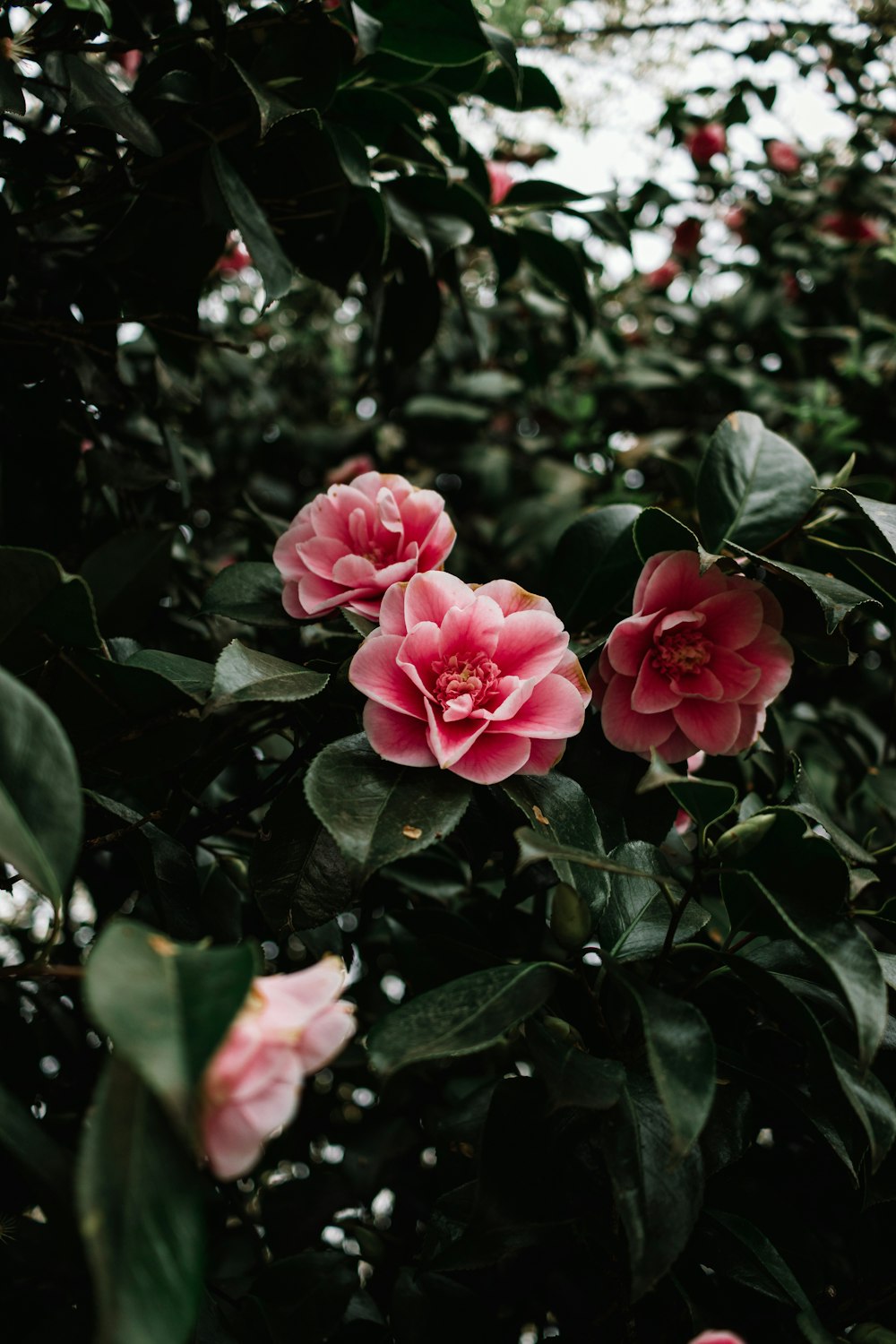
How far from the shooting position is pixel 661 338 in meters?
1.96

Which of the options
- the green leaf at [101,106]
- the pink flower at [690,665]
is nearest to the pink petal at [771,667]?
the pink flower at [690,665]

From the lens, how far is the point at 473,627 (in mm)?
609

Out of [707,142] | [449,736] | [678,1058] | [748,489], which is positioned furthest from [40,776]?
[707,142]

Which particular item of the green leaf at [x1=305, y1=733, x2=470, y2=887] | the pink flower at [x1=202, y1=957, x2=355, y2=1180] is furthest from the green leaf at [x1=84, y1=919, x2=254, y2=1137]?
the green leaf at [x1=305, y1=733, x2=470, y2=887]

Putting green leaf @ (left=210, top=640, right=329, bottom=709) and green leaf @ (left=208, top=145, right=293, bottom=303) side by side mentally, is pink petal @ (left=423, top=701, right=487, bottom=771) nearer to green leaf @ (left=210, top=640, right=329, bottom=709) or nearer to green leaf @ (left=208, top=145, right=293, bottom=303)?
green leaf @ (left=210, top=640, right=329, bottom=709)

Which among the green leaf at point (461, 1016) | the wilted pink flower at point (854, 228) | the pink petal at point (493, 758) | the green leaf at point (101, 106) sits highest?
the green leaf at point (101, 106)

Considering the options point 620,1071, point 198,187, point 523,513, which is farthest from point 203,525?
point 620,1071

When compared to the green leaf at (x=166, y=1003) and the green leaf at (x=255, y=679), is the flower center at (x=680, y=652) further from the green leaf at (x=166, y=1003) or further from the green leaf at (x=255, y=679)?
the green leaf at (x=166, y=1003)

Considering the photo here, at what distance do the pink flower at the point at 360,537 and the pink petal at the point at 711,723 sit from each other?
0.22 m

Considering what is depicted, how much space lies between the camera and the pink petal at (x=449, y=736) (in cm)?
55

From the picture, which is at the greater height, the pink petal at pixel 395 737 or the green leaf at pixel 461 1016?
the pink petal at pixel 395 737

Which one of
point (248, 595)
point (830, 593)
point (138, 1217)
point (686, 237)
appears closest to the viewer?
point (138, 1217)

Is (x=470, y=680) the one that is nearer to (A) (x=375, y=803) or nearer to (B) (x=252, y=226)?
(A) (x=375, y=803)

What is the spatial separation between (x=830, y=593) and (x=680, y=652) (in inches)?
4.3
